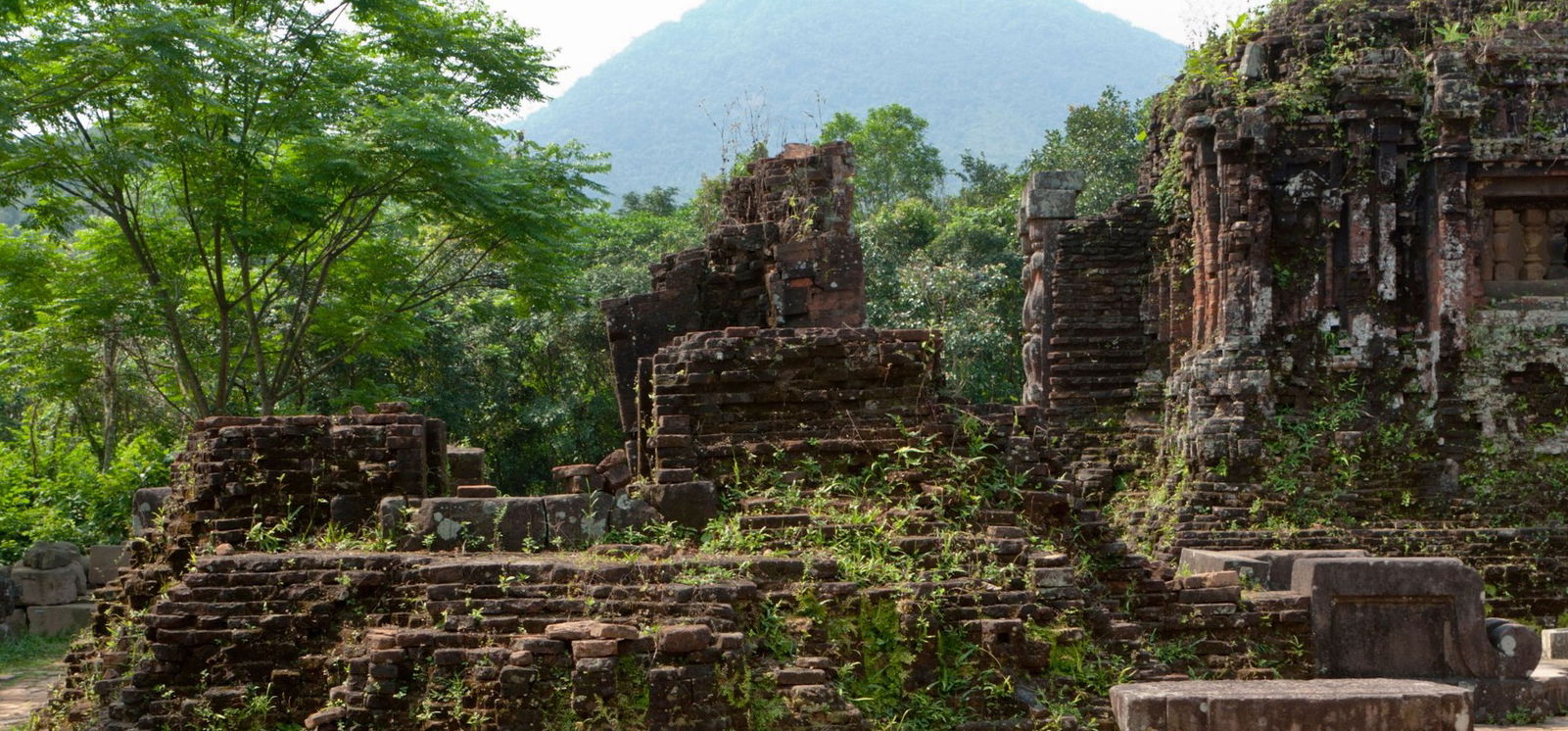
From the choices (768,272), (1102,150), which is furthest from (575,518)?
(1102,150)

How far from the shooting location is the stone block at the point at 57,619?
16547 mm

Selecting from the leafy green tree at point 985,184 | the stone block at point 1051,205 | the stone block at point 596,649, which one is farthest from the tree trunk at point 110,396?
the leafy green tree at point 985,184

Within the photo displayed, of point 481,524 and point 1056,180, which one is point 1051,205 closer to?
point 1056,180

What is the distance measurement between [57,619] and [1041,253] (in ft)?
40.3

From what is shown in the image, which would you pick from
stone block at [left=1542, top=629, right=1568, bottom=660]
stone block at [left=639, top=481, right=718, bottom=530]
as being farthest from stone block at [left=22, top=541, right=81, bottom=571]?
stone block at [left=1542, top=629, right=1568, bottom=660]

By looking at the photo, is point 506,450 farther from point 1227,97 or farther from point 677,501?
point 677,501

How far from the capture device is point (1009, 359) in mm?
28156

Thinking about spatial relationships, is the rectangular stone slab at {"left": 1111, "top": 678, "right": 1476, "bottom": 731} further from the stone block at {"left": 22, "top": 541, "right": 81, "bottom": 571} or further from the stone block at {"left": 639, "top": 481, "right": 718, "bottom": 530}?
the stone block at {"left": 22, "top": 541, "right": 81, "bottom": 571}

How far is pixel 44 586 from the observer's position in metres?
17.0

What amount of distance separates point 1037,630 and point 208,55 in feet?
37.9

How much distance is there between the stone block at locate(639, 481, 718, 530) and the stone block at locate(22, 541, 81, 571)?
11.7 metres

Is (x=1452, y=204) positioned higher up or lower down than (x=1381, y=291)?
higher up

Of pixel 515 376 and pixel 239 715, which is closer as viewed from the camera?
pixel 239 715

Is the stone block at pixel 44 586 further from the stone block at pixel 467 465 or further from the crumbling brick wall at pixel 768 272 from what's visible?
the crumbling brick wall at pixel 768 272
